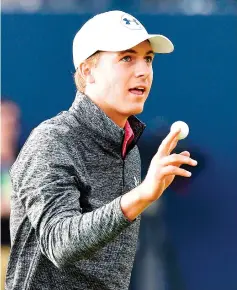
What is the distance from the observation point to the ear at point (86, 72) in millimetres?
2960

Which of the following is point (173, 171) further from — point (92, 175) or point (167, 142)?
point (92, 175)

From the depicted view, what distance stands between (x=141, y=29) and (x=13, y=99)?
5.95ft

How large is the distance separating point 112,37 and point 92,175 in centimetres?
42

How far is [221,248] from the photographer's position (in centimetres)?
466

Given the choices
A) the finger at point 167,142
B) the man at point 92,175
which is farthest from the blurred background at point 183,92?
the finger at point 167,142

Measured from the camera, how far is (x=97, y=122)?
2.83 meters

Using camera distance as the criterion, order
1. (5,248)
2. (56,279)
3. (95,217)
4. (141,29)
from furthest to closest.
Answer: (5,248) → (141,29) → (56,279) → (95,217)

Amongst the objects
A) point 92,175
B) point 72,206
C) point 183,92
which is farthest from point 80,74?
point 183,92

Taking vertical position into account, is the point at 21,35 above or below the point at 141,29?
above

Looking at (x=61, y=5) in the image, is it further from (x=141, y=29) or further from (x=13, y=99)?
(x=141, y=29)

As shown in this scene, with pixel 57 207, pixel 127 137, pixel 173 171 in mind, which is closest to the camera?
pixel 173 171

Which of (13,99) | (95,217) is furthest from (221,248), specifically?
(95,217)

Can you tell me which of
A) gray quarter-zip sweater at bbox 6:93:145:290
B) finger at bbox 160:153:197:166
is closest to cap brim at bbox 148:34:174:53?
gray quarter-zip sweater at bbox 6:93:145:290

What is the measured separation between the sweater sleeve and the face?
0.93 ft
